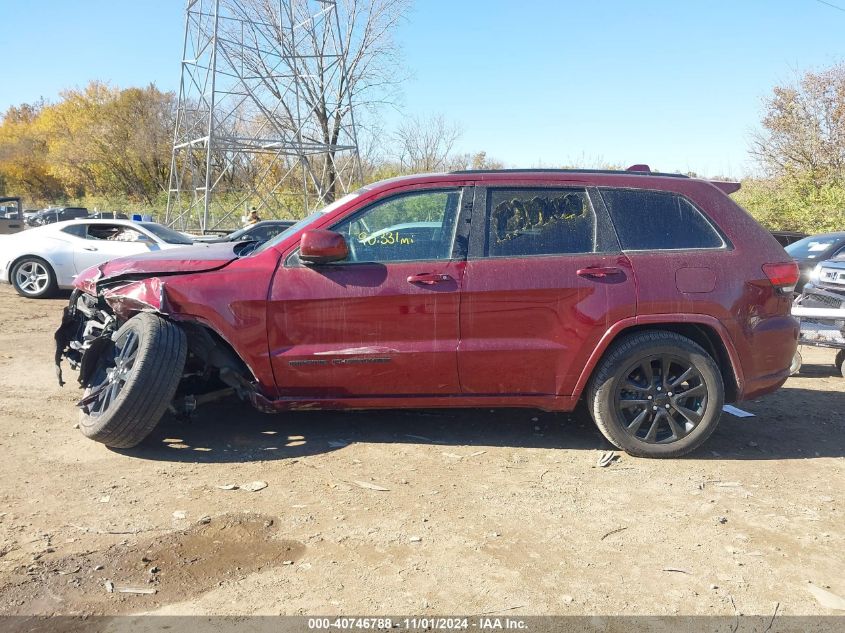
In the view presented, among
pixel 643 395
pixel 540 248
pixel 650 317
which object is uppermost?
pixel 540 248

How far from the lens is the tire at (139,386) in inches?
156

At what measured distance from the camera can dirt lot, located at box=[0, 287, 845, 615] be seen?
276 centimetres

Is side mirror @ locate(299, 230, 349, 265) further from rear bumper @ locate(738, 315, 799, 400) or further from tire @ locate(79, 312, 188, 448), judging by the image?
rear bumper @ locate(738, 315, 799, 400)

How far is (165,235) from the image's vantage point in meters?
11.7

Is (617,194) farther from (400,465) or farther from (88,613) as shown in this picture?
(88,613)

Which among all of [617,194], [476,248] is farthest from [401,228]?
[617,194]

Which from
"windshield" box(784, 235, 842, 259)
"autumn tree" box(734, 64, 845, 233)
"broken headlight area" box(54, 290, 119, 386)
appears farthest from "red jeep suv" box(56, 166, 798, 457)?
"autumn tree" box(734, 64, 845, 233)

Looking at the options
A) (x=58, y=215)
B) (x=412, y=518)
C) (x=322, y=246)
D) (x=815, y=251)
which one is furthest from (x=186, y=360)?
(x=58, y=215)

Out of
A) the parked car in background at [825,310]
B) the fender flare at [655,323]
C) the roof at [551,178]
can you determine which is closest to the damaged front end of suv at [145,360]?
the roof at [551,178]

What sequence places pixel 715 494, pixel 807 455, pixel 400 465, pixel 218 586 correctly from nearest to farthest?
pixel 218 586 < pixel 715 494 < pixel 400 465 < pixel 807 455

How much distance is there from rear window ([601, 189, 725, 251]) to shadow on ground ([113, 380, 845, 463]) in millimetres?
1401

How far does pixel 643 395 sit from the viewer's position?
4.26m

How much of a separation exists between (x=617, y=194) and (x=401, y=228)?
1429 millimetres

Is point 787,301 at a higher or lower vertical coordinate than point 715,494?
higher
